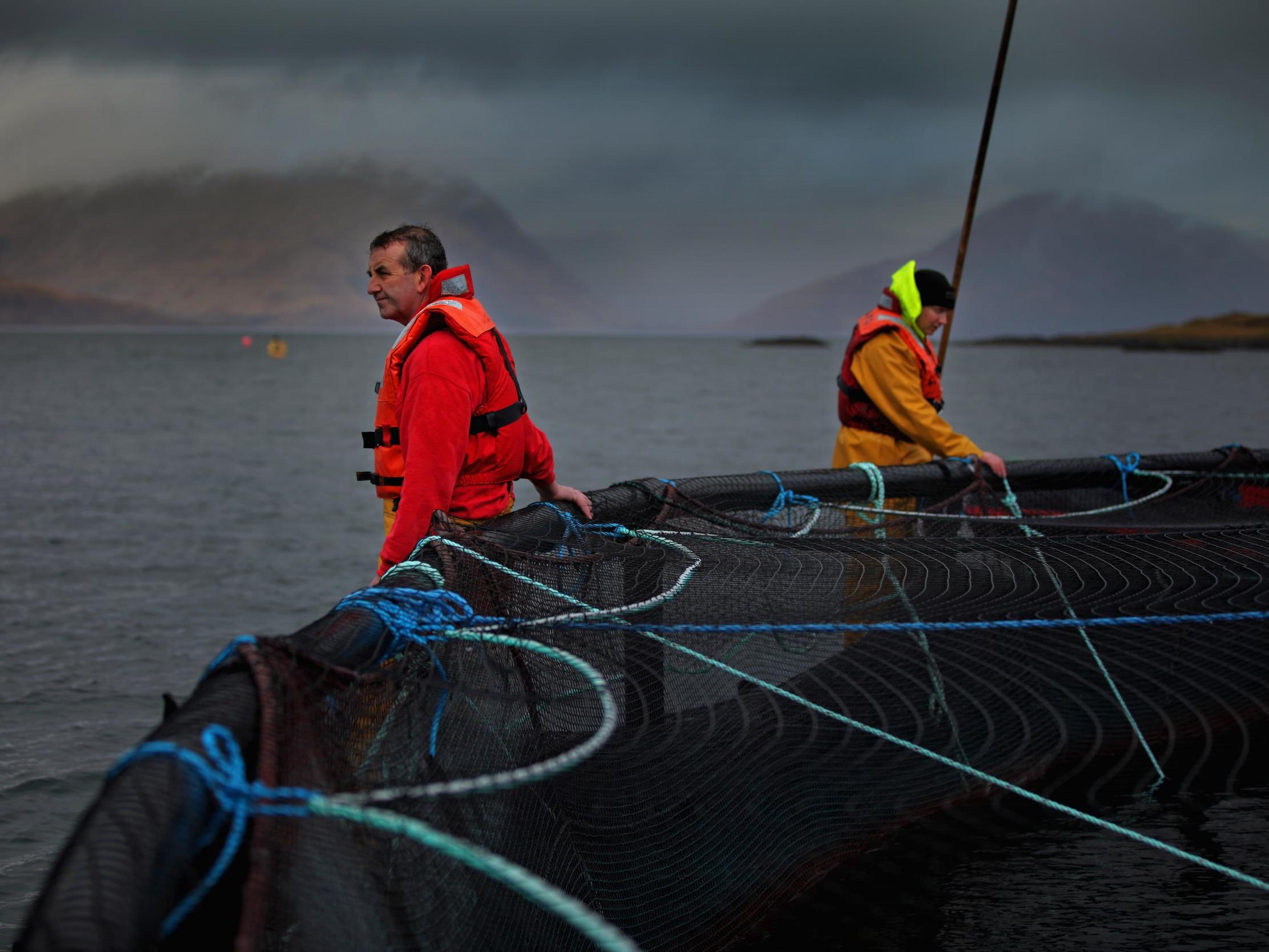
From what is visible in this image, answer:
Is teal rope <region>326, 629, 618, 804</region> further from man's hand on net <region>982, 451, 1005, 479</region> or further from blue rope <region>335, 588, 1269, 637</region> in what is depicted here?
man's hand on net <region>982, 451, 1005, 479</region>

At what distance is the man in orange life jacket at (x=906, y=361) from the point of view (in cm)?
603

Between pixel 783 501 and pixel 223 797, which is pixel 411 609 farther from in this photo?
pixel 783 501

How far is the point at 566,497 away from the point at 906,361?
2374mm

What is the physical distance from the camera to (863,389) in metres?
6.33

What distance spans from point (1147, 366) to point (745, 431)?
194 feet

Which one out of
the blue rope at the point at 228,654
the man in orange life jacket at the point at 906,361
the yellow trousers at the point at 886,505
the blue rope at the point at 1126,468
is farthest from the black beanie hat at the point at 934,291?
the blue rope at the point at 228,654

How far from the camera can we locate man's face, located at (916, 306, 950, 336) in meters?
6.15

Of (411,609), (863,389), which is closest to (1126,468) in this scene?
(863,389)

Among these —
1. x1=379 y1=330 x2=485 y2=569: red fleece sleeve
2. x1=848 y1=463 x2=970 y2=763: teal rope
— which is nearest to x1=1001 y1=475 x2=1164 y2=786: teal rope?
x1=848 y1=463 x2=970 y2=763: teal rope

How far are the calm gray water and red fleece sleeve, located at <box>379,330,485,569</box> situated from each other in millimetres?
2425

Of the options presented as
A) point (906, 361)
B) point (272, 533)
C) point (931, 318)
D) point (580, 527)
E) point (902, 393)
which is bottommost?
point (272, 533)

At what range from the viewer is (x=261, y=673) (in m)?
2.08

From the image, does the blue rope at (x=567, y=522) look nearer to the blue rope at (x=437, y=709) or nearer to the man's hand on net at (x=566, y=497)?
the man's hand on net at (x=566, y=497)

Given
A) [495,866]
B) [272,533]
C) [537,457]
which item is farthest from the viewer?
[272,533]
